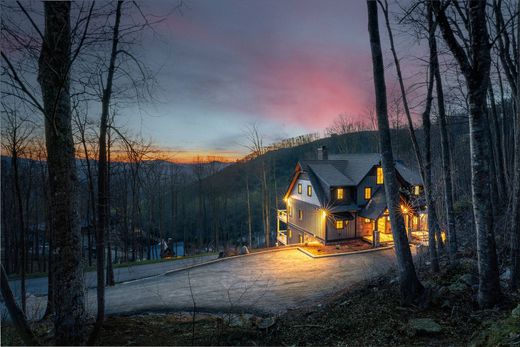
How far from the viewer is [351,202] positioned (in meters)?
23.2

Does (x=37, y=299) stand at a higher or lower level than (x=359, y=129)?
lower

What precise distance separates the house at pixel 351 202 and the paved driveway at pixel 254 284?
4089 millimetres

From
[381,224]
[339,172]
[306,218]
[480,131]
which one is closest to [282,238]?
[306,218]

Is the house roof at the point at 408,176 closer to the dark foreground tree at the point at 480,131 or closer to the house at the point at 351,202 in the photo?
the house at the point at 351,202

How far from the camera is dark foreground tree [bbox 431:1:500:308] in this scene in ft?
16.6

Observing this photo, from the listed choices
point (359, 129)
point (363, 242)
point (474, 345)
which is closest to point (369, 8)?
point (474, 345)

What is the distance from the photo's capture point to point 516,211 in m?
5.79

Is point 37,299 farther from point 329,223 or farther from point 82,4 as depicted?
point 329,223

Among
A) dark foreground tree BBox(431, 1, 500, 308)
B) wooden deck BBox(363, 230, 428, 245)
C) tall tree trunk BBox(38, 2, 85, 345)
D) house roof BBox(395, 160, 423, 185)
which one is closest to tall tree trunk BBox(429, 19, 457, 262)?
dark foreground tree BBox(431, 1, 500, 308)

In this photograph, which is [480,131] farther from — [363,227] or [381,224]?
[381,224]

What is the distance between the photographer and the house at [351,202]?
2195 centimetres

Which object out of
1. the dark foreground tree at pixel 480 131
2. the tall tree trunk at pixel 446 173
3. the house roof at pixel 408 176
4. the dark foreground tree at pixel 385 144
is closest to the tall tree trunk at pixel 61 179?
the dark foreground tree at pixel 385 144

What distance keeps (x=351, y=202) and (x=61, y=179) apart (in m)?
22.2

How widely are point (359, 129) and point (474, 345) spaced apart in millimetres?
54170
